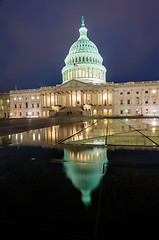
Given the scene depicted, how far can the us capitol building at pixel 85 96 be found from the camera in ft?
211

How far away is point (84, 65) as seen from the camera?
7912 cm

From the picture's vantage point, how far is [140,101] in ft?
215

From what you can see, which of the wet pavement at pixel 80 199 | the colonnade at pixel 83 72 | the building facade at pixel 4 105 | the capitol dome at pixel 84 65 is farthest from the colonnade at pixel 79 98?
the wet pavement at pixel 80 199

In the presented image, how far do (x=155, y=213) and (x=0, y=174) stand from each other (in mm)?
2100

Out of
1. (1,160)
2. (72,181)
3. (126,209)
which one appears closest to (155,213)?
(126,209)

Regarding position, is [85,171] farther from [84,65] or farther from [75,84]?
[84,65]

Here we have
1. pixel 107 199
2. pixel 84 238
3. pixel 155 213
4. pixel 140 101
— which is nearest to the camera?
pixel 84 238

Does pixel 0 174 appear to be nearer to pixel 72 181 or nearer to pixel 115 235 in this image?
pixel 72 181

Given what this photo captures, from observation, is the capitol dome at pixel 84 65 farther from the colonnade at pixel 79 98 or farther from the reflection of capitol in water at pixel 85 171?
the reflection of capitol in water at pixel 85 171

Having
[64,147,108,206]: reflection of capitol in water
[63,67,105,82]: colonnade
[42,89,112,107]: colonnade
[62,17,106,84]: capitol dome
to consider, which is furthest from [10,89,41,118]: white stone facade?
[64,147,108,206]: reflection of capitol in water

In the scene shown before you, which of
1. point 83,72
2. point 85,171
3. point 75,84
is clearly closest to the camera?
point 85,171

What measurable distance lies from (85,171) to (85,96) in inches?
2693

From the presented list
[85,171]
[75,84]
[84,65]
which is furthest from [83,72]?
[85,171]

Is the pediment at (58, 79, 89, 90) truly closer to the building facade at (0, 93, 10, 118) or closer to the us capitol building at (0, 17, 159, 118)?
the us capitol building at (0, 17, 159, 118)
